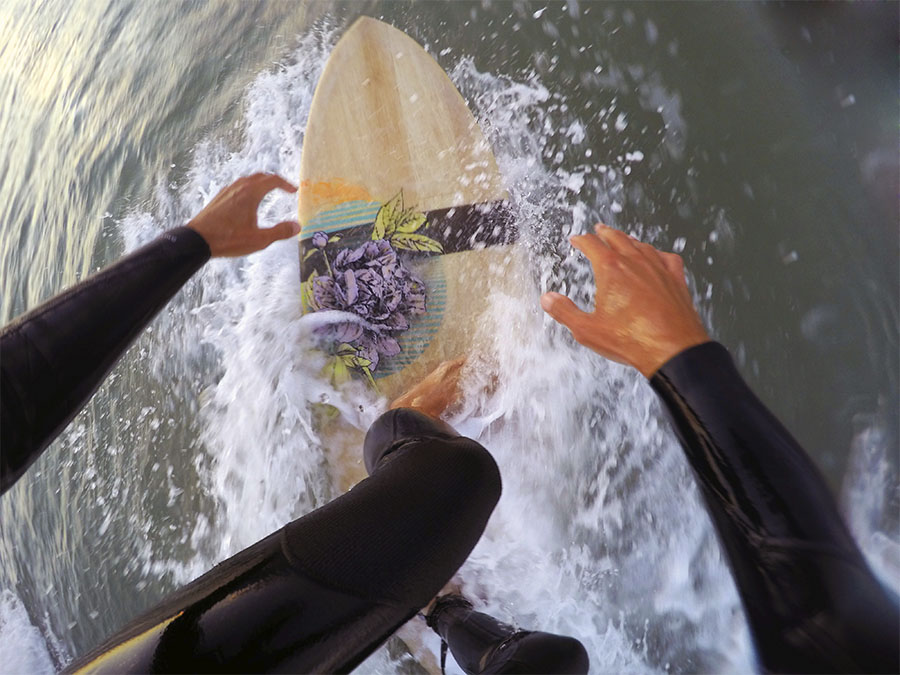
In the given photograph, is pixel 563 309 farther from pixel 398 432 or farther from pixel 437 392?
pixel 437 392

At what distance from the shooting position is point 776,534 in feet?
1.57

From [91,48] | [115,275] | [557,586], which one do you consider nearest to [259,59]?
[91,48]

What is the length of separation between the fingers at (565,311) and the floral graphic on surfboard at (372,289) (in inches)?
17.3

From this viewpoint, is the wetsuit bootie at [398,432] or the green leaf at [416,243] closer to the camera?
the wetsuit bootie at [398,432]

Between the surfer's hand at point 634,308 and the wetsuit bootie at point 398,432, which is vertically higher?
the surfer's hand at point 634,308

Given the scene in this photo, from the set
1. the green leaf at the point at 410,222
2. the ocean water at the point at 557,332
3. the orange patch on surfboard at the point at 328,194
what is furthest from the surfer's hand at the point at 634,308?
the orange patch on surfboard at the point at 328,194

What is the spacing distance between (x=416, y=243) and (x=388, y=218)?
76 millimetres

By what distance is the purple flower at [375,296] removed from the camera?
1.11m

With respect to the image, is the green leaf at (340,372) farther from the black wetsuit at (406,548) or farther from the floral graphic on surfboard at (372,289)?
the black wetsuit at (406,548)

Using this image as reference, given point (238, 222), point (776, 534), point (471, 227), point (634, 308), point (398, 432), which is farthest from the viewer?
point (471, 227)

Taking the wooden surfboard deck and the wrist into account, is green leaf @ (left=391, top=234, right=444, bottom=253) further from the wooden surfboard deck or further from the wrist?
the wrist

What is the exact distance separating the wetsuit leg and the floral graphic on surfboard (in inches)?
19.8

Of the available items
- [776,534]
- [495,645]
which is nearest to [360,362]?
[495,645]

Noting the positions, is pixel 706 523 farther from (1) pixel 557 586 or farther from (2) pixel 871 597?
(2) pixel 871 597
